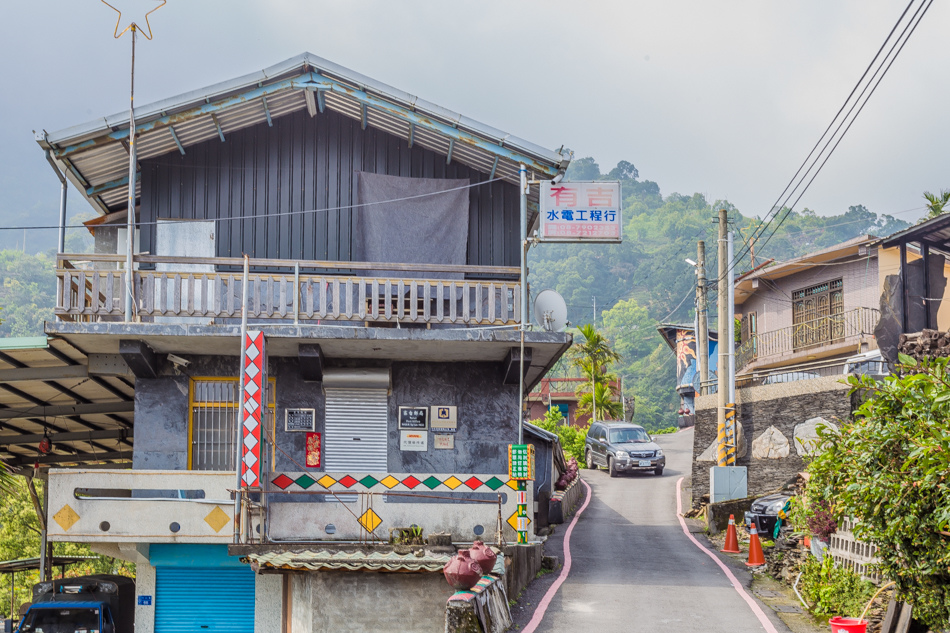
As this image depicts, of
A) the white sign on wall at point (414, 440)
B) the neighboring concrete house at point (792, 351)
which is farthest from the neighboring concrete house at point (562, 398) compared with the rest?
the white sign on wall at point (414, 440)

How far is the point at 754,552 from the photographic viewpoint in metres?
16.8

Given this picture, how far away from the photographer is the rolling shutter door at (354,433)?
16.0 m

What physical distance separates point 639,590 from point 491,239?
6859 mm

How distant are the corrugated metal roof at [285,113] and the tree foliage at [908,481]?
317 inches

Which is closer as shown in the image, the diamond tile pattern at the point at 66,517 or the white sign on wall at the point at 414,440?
the diamond tile pattern at the point at 66,517

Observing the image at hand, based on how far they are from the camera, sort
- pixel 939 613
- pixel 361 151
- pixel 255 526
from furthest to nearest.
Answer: pixel 361 151, pixel 255 526, pixel 939 613

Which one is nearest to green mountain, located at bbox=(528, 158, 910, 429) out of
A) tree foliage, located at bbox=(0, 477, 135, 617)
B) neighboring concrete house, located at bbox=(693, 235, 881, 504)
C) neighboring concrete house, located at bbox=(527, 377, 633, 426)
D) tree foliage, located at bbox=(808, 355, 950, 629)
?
neighboring concrete house, located at bbox=(527, 377, 633, 426)

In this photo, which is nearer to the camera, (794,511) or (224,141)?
(794,511)

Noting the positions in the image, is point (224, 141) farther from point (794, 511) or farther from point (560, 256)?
point (560, 256)

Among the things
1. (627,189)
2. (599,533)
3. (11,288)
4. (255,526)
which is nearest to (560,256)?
(627,189)

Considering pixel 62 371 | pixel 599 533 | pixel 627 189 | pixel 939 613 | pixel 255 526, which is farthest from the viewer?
pixel 627 189

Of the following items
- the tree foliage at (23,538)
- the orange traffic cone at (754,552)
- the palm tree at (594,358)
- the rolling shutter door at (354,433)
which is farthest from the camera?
the palm tree at (594,358)

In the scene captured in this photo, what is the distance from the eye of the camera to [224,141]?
17.1m

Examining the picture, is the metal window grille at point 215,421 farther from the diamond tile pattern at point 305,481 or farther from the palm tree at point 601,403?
the palm tree at point 601,403
